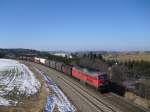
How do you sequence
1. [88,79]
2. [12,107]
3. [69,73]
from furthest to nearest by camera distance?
1. [69,73]
2. [88,79]
3. [12,107]

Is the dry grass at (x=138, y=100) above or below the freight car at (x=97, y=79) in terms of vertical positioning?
below

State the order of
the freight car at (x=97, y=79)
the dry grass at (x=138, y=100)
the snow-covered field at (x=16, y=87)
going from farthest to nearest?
the freight car at (x=97, y=79) < the snow-covered field at (x=16, y=87) < the dry grass at (x=138, y=100)

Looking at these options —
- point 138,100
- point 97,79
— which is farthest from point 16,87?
point 138,100

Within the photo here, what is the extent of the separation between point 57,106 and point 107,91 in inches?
451

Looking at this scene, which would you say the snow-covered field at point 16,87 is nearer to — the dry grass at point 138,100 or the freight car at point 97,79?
the freight car at point 97,79

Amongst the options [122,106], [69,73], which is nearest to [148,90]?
[122,106]

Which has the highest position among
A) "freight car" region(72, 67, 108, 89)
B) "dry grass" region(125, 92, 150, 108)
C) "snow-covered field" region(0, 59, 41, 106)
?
"freight car" region(72, 67, 108, 89)

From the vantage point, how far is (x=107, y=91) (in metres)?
37.6

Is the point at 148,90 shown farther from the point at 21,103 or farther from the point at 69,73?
the point at 69,73

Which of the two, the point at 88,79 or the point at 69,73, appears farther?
the point at 69,73

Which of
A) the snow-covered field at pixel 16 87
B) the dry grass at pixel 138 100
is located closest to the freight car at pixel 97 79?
the dry grass at pixel 138 100

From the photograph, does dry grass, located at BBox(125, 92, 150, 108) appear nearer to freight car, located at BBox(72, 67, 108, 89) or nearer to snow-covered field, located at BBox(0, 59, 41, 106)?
freight car, located at BBox(72, 67, 108, 89)

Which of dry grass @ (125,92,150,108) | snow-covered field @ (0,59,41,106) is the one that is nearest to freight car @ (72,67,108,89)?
dry grass @ (125,92,150,108)

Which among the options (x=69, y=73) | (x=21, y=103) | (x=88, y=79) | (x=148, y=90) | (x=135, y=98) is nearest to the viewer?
(x=21, y=103)
